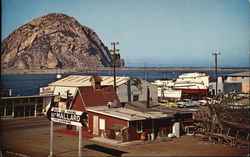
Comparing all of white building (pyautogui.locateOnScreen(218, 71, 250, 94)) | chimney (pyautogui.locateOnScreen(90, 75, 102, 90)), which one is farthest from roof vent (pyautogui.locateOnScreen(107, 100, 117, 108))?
white building (pyautogui.locateOnScreen(218, 71, 250, 94))

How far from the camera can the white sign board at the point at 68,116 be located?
630 inches

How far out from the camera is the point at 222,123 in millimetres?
19828

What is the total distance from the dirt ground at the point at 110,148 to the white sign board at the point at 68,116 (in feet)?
6.33

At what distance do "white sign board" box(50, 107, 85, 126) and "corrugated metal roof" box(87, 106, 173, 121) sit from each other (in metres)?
4.71

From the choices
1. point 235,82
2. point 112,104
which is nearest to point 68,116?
point 112,104

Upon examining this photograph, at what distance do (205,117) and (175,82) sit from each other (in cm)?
3170

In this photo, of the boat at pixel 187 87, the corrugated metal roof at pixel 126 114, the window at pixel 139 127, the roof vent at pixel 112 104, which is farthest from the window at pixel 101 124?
the boat at pixel 187 87

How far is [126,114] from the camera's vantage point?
21.8 metres

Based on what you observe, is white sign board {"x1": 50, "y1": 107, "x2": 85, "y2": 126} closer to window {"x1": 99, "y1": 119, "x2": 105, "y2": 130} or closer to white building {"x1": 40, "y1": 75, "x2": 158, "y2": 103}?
window {"x1": 99, "y1": 119, "x2": 105, "y2": 130}

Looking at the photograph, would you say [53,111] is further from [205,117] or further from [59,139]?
[205,117]

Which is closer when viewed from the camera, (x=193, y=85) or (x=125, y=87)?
(x=125, y=87)

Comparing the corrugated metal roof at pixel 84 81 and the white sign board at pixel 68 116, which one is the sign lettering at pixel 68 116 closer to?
the white sign board at pixel 68 116

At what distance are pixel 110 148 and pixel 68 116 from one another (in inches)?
144

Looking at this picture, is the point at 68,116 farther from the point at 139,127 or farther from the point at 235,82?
the point at 235,82
